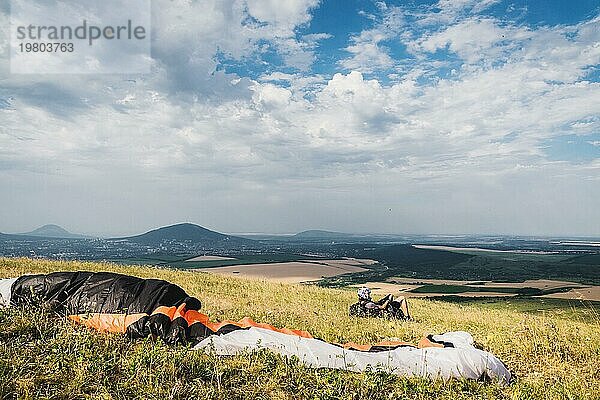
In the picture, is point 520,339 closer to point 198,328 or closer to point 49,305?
point 198,328

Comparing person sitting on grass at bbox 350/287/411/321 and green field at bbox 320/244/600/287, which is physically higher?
person sitting on grass at bbox 350/287/411/321

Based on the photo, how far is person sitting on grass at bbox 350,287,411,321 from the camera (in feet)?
44.0

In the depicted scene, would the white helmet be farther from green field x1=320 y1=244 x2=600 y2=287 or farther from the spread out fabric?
green field x1=320 y1=244 x2=600 y2=287

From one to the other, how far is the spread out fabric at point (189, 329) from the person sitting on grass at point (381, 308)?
5.93m

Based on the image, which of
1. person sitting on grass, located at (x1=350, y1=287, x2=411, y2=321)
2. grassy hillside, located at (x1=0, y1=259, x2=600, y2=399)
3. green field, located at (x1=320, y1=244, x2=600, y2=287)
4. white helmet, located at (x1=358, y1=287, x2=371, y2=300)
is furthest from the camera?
green field, located at (x1=320, y1=244, x2=600, y2=287)

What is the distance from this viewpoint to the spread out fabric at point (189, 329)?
19.3 feet

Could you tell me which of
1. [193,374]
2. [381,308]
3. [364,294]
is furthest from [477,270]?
[193,374]

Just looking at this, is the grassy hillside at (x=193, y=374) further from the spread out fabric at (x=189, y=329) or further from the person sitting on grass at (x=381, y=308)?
→ the person sitting on grass at (x=381, y=308)

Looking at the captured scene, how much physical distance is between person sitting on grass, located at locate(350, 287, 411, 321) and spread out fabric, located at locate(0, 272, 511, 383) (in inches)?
233

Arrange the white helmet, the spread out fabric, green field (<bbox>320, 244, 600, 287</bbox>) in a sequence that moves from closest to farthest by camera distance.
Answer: the spread out fabric < the white helmet < green field (<bbox>320, 244, 600, 287</bbox>)

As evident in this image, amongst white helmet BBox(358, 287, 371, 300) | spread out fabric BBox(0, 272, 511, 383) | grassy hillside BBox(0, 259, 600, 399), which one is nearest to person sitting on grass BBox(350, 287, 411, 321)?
white helmet BBox(358, 287, 371, 300)

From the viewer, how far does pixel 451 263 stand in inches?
4264

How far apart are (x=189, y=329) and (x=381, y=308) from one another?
8701 millimetres

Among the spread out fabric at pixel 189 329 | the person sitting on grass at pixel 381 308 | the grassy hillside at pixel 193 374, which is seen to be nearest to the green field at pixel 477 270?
the person sitting on grass at pixel 381 308
